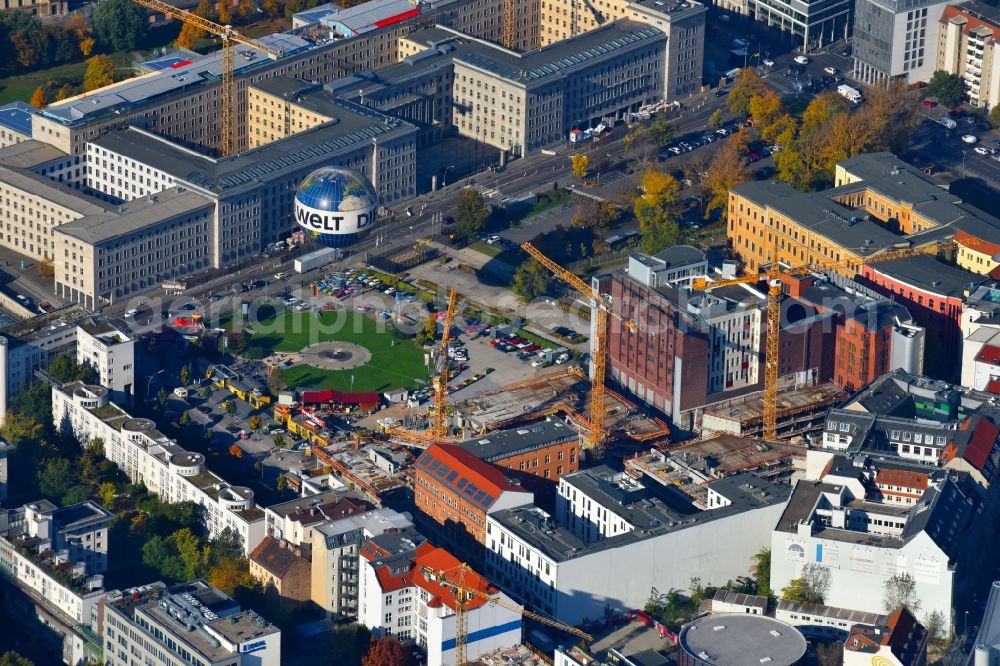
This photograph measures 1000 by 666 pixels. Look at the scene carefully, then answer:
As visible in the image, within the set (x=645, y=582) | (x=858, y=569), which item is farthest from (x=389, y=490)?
(x=858, y=569)

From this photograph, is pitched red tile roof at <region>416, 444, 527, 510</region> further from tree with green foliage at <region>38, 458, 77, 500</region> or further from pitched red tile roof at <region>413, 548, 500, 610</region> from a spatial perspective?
tree with green foliage at <region>38, 458, 77, 500</region>

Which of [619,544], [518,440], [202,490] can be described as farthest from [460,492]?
[202,490]

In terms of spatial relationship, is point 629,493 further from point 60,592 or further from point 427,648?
point 60,592

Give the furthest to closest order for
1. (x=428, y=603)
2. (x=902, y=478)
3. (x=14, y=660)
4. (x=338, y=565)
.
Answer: (x=902, y=478) → (x=338, y=565) → (x=14, y=660) → (x=428, y=603)

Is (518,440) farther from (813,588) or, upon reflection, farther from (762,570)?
(813,588)

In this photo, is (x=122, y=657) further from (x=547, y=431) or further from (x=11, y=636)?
(x=547, y=431)

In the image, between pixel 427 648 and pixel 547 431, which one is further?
pixel 547 431

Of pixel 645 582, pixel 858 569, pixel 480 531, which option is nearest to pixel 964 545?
pixel 858 569
